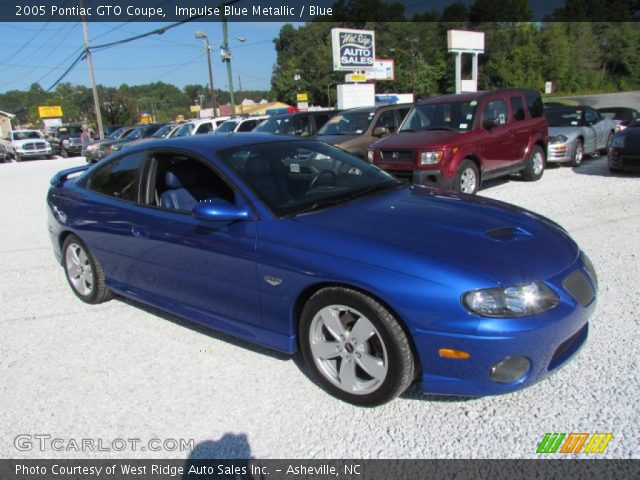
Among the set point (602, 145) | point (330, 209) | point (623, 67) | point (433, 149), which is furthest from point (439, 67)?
point (330, 209)

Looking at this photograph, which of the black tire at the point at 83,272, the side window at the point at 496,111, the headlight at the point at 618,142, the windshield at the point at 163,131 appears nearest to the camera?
the black tire at the point at 83,272

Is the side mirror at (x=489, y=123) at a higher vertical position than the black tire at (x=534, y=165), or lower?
higher

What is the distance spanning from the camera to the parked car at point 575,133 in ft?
36.8

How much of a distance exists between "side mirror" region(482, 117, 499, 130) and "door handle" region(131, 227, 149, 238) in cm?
670

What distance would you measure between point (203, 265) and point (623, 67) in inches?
3572

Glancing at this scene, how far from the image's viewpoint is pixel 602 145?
1284 centimetres

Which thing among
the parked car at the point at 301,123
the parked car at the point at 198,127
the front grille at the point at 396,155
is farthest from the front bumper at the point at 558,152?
the parked car at the point at 198,127

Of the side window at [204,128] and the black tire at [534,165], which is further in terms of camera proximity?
the side window at [204,128]

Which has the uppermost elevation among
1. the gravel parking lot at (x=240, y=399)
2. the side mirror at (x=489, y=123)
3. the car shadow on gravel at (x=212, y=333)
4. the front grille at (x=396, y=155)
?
the side mirror at (x=489, y=123)

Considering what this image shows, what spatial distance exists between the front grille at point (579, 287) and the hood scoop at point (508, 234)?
347mm

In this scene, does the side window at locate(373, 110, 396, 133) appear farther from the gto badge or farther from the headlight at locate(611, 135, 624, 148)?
the gto badge

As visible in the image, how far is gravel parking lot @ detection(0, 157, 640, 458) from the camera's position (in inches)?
104

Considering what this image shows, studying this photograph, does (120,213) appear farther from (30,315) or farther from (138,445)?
(138,445)

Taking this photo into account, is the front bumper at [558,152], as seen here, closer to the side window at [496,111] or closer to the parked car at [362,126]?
the side window at [496,111]
